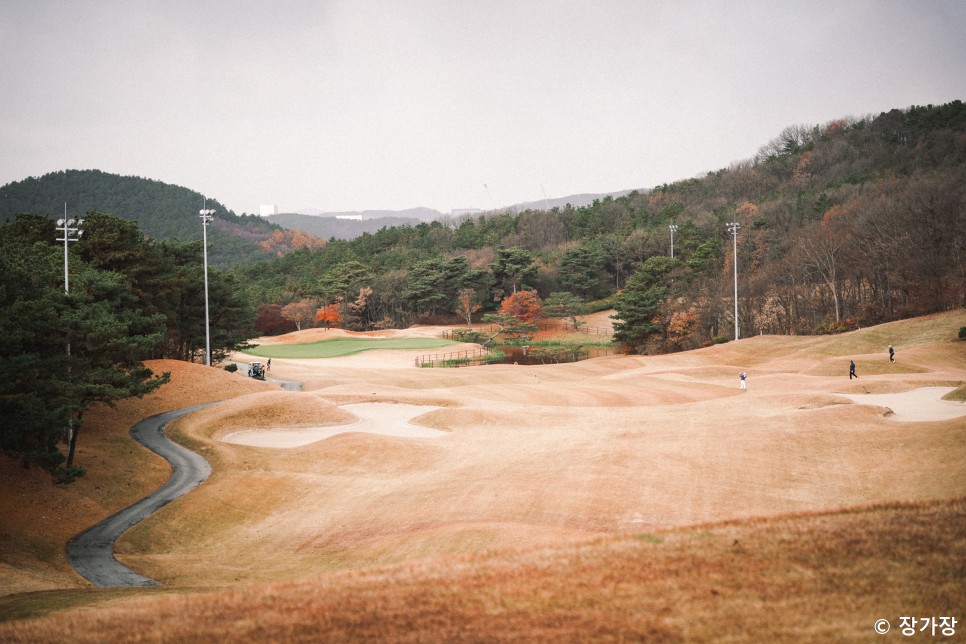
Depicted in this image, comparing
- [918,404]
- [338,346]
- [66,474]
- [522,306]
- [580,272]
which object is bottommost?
[66,474]

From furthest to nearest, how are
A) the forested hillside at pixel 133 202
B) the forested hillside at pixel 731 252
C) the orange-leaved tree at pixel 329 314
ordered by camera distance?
the forested hillside at pixel 133 202, the orange-leaved tree at pixel 329 314, the forested hillside at pixel 731 252

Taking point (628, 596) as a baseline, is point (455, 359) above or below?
below

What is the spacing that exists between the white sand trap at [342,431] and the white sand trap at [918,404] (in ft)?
62.9

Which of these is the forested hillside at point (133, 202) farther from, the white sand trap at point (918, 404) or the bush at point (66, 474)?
the white sand trap at point (918, 404)

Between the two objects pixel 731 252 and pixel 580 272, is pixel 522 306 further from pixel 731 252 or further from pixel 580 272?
pixel 731 252

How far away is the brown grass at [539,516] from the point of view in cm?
724

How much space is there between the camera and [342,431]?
97.6 feet

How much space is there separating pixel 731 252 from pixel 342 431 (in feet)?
226

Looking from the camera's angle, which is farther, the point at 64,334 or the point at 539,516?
the point at 64,334

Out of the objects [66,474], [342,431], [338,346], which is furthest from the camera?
[338,346]

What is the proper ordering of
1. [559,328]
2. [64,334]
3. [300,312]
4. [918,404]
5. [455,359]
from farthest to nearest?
A: 1. [300,312]
2. [559,328]
3. [455,359]
4. [918,404]
5. [64,334]

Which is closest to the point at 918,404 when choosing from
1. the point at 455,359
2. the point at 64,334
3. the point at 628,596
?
the point at 628,596

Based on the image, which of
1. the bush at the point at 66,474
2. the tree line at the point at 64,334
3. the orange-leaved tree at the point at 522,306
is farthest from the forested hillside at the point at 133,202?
the bush at the point at 66,474

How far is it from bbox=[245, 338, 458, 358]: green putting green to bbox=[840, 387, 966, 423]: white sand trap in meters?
52.1
